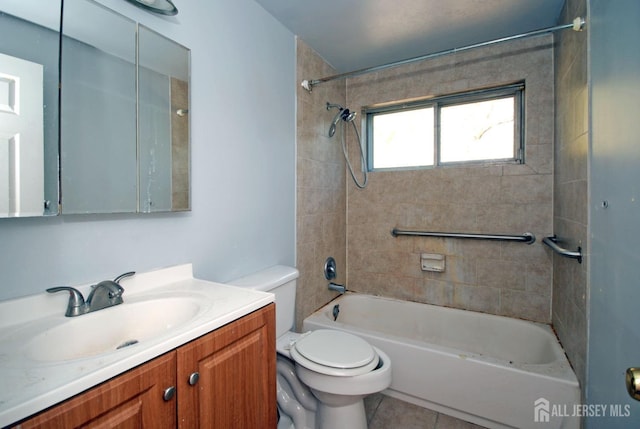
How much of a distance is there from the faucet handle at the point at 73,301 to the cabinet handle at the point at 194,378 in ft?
1.41

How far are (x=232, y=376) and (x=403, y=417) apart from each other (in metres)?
1.38

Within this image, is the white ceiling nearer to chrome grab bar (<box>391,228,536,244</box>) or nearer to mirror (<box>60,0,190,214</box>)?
mirror (<box>60,0,190,214</box>)

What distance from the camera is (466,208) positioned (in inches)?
87.0

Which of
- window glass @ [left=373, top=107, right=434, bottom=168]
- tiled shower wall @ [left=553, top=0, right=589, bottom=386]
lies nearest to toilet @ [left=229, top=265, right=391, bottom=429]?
tiled shower wall @ [left=553, top=0, right=589, bottom=386]

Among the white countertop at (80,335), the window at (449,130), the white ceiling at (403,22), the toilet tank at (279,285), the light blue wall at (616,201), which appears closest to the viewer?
the white countertop at (80,335)

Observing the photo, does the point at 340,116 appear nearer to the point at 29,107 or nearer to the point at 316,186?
the point at 316,186

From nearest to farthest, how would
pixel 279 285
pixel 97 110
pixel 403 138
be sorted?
pixel 97 110 < pixel 279 285 < pixel 403 138

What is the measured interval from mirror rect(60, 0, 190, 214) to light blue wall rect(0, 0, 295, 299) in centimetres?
6

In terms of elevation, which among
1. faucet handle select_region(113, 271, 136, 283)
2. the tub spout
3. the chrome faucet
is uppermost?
faucet handle select_region(113, 271, 136, 283)

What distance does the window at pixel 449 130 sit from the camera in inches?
84.6

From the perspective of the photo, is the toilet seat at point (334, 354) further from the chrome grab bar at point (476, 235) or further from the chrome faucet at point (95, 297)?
the chrome grab bar at point (476, 235)

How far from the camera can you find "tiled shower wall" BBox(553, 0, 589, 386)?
1318 mm

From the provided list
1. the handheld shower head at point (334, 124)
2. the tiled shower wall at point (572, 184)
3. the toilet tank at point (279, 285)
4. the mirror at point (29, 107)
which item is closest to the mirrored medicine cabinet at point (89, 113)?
the mirror at point (29, 107)

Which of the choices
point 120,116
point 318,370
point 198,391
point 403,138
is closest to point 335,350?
point 318,370
